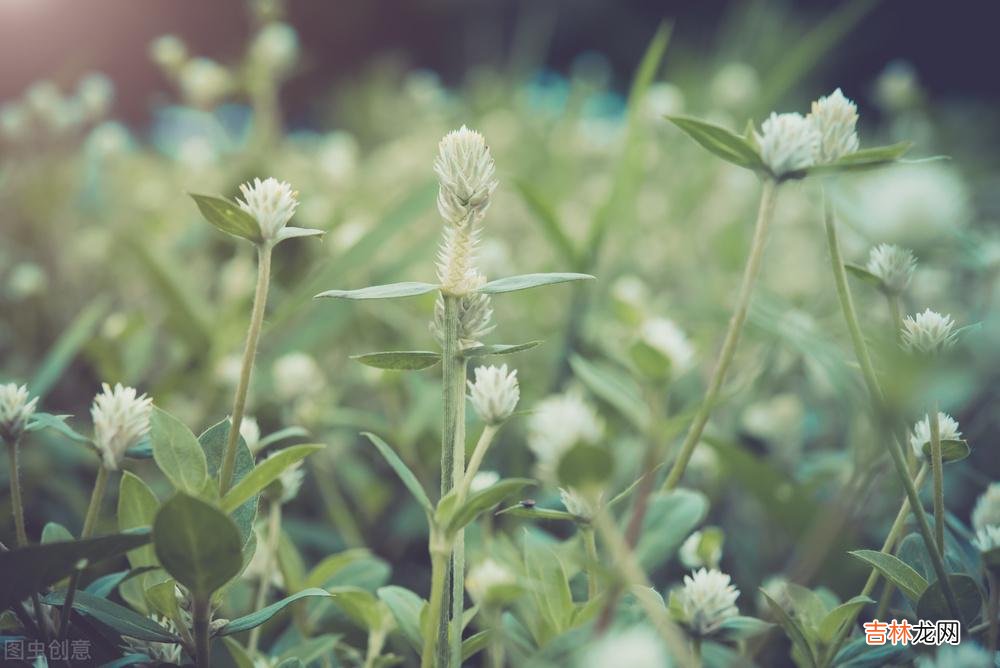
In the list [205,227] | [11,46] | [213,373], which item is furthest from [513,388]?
[11,46]

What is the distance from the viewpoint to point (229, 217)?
0.33 metres

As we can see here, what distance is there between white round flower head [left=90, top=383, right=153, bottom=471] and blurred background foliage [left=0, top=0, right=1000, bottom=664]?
0.55 feet

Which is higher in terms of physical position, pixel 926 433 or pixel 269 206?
pixel 269 206

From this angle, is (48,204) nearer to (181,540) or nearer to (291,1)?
(181,540)

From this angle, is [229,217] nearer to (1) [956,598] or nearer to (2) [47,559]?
(2) [47,559]

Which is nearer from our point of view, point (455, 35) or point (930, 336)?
point (930, 336)

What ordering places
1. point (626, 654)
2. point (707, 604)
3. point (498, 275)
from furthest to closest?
point (498, 275)
point (707, 604)
point (626, 654)

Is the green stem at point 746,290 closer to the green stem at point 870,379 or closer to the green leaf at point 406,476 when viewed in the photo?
the green stem at point 870,379

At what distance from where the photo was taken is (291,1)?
123 inches

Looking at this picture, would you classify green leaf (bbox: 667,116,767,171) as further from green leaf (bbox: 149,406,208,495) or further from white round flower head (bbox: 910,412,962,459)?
green leaf (bbox: 149,406,208,495)

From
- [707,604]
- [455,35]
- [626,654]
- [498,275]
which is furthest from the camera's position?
[455,35]

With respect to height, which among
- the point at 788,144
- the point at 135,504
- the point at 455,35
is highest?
the point at 455,35

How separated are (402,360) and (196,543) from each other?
12 cm

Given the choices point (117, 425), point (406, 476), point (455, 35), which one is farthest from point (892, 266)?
point (455, 35)
